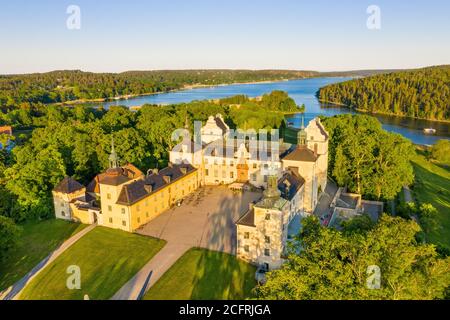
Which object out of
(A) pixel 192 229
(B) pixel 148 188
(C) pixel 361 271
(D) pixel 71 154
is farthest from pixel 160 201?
(C) pixel 361 271

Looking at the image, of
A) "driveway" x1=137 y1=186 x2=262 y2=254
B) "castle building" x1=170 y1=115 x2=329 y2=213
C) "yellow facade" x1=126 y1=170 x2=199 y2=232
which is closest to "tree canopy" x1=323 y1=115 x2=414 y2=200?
"castle building" x1=170 y1=115 x2=329 y2=213

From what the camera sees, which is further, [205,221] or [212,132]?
[212,132]

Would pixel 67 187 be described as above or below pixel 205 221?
above

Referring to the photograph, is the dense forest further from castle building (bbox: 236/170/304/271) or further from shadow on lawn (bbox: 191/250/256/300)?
shadow on lawn (bbox: 191/250/256/300)

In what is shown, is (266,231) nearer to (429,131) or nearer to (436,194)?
(436,194)

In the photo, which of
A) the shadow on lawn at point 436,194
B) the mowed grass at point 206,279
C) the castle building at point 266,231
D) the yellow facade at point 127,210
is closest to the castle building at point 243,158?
the yellow facade at point 127,210

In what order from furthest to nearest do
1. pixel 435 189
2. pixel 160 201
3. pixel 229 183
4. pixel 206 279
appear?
1. pixel 435 189
2. pixel 229 183
3. pixel 160 201
4. pixel 206 279
